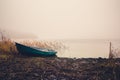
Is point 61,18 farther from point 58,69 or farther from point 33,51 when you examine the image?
point 58,69

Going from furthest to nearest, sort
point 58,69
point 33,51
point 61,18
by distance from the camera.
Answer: point 61,18
point 33,51
point 58,69

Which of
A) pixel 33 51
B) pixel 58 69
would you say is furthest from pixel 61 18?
pixel 58 69

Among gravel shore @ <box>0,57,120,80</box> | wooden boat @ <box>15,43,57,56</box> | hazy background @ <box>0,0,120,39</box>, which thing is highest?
hazy background @ <box>0,0,120,39</box>

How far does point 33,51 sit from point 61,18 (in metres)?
0.96

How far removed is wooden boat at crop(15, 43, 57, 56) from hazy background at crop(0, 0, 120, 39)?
0.24 meters

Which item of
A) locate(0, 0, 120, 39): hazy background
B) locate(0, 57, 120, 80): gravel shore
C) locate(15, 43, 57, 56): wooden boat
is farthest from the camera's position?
locate(0, 0, 120, 39): hazy background

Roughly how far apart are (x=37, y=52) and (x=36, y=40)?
351mm

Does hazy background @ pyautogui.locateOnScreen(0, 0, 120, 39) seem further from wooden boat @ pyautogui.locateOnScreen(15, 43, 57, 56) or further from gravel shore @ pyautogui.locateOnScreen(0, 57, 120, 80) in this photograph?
gravel shore @ pyautogui.locateOnScreen(0, 57, 120, 80)

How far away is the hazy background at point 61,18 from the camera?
5.86 m

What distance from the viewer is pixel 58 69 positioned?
4824mm

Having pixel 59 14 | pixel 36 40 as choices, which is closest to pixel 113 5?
pixel 59 14

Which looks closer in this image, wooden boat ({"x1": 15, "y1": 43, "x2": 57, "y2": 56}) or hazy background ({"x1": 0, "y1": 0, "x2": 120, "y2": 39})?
wooden boat ({"x1": 15, "y1": 43, "x2": 57, "y2": 56})

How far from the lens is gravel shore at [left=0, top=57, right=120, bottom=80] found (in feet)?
14.8

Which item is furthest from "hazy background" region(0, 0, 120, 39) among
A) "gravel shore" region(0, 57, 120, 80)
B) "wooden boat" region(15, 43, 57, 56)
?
"gravel shore" region(0, 57, 120, 80)
